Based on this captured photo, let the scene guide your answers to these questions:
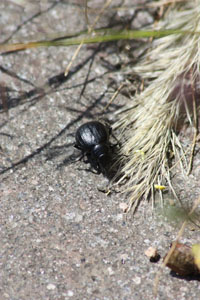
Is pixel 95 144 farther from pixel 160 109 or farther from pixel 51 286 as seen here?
pixel 51 286

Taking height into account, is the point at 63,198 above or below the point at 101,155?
below

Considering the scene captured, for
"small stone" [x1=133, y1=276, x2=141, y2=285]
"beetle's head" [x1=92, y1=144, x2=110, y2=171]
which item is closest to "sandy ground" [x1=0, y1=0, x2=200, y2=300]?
"small stone" [x1=133, y1=276, x2=141, y2=285]

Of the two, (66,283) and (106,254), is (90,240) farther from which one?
(66,283)

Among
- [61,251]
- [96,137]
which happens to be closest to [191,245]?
[61,251]

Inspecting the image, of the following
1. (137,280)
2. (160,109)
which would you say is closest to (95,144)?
(160,109)

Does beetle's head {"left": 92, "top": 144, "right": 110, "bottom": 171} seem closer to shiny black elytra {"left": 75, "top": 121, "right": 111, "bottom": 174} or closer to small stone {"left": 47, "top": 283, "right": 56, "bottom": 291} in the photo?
shiny black elytra {"left": 75, "top": 121, "right": 111, "bottom": 174}

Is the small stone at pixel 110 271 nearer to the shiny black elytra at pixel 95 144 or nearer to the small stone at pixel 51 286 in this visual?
the small stone at pixel 51 286
